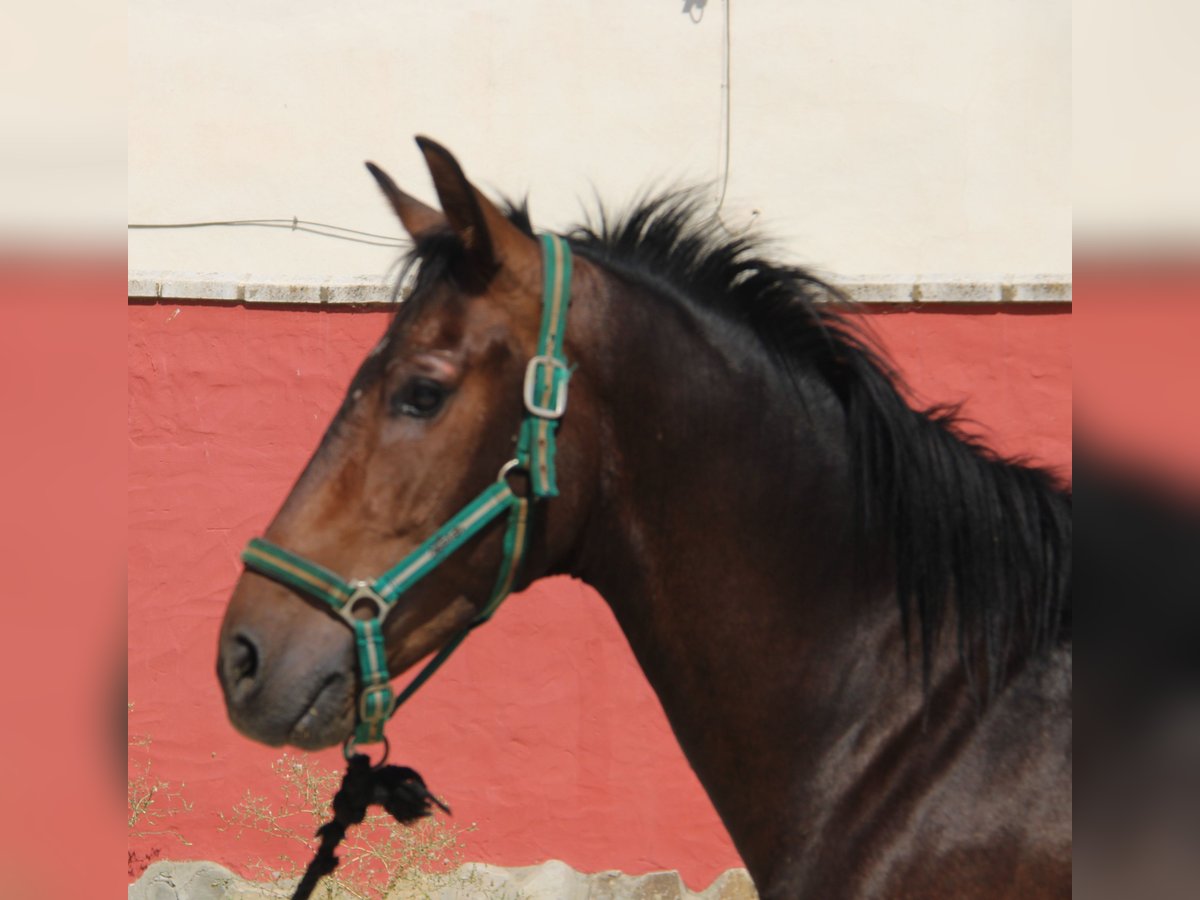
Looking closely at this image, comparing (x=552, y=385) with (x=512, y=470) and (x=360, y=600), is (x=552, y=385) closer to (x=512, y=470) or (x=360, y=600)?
(x=512, y=470)

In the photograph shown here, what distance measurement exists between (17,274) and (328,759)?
4.18 meters

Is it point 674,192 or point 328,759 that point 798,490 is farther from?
point 328,759

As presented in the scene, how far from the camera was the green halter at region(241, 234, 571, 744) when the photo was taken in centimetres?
197

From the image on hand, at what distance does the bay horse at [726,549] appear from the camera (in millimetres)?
1969

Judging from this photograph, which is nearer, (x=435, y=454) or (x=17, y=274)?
(x=17, y=274)

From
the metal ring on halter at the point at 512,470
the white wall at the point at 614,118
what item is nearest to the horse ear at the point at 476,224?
the metal ring on halter at the point at 512,470

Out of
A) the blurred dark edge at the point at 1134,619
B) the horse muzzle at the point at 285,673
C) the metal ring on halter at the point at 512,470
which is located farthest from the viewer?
the metal ring on halter at the point at 512,470

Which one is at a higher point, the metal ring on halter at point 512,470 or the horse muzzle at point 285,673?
the metal ring on halter at point 512,470

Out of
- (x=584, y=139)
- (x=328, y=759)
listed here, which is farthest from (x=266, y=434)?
(x=584, y=139)

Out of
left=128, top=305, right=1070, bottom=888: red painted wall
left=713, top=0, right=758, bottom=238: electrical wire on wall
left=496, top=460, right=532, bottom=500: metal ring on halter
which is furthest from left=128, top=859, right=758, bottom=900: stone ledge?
left=496, top=460, right=532, bottom=500: metal ring on halter

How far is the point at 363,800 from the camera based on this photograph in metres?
2.31

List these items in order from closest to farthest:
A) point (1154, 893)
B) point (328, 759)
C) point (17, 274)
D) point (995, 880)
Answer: point (17, 274) → point (1154, 893) → point (995, 880) → point (328, 759)

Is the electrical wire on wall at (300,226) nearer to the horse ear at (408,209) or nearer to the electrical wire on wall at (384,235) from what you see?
the electrical wire on wall at (384,235)

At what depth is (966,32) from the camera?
18.6 ft
